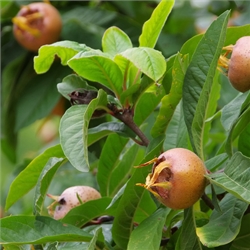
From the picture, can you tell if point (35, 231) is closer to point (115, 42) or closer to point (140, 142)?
point (140, 142)

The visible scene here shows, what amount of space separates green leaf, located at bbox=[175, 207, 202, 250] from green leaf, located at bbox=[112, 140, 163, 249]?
3.4 inches

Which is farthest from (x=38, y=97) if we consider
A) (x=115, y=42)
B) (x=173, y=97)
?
(x=173, y=97)

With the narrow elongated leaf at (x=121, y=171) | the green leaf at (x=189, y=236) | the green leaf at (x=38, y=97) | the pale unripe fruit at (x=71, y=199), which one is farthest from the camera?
the green leaf at (x=38, y=97)

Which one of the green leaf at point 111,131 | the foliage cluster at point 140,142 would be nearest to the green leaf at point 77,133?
the foliage cluster at point 140,142

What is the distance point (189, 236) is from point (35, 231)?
0.83 feet

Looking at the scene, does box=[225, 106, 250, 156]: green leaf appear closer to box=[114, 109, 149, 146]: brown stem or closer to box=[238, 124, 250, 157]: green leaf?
box=[238, 124, 250, 157]: green leaf

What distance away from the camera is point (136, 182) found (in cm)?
90

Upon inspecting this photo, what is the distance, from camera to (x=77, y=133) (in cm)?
88

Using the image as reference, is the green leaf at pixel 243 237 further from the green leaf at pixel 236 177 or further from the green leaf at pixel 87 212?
the green leaf at pixel 87 212

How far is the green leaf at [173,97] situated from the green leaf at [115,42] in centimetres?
13

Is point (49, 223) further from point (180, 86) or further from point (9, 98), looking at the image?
point (9, 98)

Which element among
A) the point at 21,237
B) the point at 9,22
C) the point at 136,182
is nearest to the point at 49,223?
the point at 21,237

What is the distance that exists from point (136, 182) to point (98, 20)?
50.2 inches

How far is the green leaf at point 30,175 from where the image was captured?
1060mm
